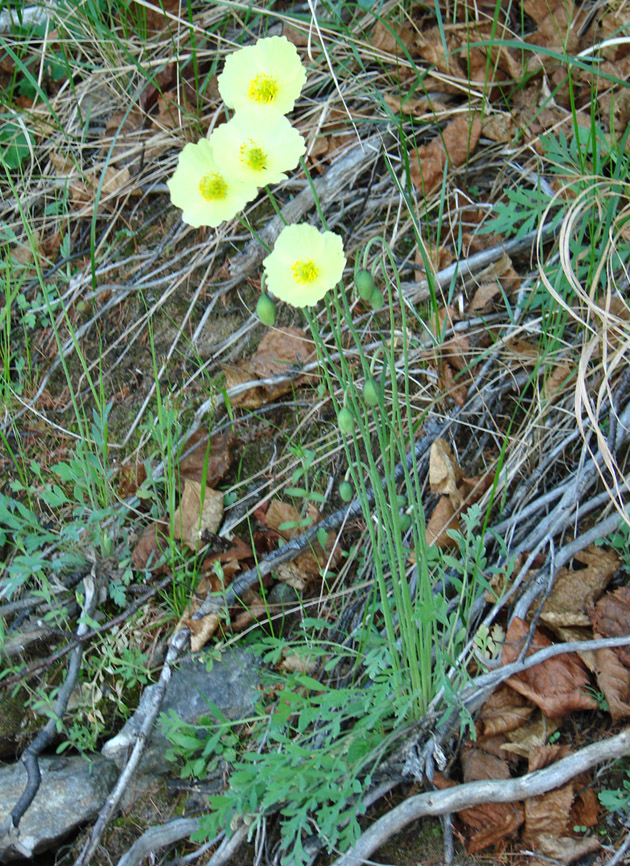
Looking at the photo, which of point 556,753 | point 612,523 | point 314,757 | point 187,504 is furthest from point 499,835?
point 187,504

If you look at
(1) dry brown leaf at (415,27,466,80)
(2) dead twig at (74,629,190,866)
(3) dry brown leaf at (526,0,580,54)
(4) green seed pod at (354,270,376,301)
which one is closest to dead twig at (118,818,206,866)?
(2) dead twig at (74,629,190,866)

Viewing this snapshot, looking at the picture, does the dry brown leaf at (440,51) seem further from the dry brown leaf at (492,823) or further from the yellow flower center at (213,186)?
the dry brown leaf at (492,823)

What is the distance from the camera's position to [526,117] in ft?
7.76

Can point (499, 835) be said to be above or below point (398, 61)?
below

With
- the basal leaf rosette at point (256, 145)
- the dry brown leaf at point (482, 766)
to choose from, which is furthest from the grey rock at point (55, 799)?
the basal leaf rosette at point (256, 145)

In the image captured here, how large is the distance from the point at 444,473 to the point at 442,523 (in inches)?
5.2

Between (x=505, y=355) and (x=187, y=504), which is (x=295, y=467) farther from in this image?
(x=505, y=355)

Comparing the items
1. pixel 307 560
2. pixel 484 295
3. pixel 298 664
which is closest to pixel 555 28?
pixel 484 295

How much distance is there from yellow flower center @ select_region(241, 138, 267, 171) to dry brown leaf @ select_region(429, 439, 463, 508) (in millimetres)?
969

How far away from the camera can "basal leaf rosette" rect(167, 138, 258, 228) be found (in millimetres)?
1331

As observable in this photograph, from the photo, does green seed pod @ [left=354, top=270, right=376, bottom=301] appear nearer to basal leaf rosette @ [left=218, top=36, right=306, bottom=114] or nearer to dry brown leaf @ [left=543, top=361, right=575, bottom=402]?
basal leaf rosette @ [left=218, top=36, right=306, bottom=114]

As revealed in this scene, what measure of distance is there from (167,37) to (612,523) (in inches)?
91.2

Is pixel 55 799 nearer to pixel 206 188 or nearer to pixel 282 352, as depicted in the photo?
pixel 282 352

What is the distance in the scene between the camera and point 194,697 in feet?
6.23
